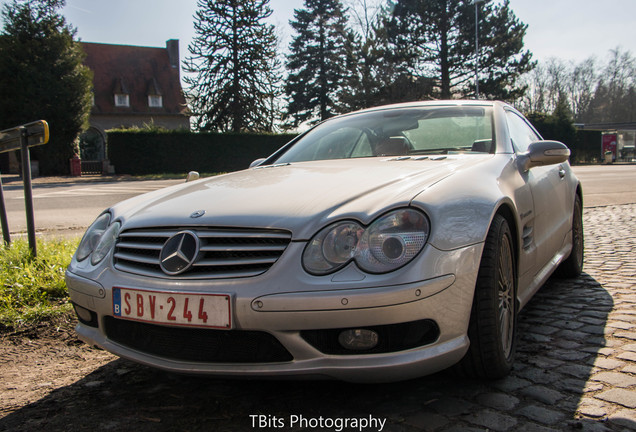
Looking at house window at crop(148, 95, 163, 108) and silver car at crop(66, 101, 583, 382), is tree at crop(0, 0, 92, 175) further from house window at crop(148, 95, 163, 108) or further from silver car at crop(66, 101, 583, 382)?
silver car at crop(66, 101, 583, 382)

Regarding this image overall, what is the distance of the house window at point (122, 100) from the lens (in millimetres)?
47350

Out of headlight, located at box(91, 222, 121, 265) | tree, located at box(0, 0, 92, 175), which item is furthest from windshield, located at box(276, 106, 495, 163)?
tree, located at box(0, 0, 92, 175)

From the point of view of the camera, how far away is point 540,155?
122 inches

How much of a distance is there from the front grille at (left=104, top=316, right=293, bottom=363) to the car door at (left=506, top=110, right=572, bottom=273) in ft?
5.44

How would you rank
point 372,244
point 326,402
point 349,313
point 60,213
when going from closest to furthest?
point 349,313
point 372,244
point 326,402
point 60,213

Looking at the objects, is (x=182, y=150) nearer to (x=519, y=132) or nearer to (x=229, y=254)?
(x=519, y=132)

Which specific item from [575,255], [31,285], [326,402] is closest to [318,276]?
[326,402]

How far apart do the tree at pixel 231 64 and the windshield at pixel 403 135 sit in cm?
3399

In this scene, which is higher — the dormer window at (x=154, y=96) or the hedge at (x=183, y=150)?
the dormer window at (x=154, y=96)

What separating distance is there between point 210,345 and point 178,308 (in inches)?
7.3

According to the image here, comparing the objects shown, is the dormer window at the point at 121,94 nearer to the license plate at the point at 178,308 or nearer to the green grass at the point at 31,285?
the green grass at the point at 31,285

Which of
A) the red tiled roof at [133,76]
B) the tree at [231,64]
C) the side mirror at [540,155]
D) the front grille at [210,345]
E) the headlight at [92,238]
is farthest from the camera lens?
the red tiled roof at [133,76]

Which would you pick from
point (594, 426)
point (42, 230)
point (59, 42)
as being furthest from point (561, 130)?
point (594, 426)

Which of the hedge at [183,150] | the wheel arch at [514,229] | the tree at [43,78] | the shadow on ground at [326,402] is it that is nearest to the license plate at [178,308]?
the shadow on ground at [326,402]
